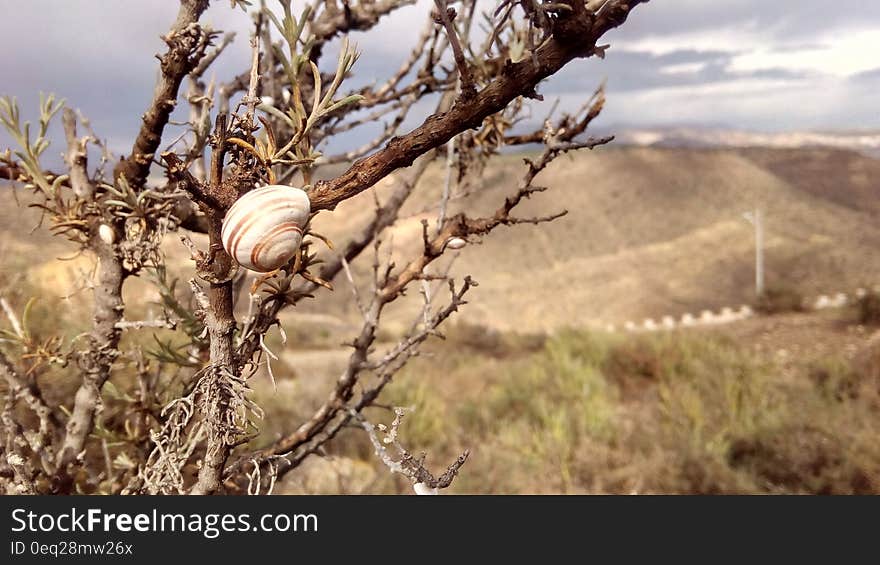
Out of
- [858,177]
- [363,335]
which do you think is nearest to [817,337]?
[363,335]

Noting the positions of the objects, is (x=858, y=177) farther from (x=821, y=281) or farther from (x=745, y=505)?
(x=745, y=505)

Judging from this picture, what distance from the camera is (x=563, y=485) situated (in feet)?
16.3

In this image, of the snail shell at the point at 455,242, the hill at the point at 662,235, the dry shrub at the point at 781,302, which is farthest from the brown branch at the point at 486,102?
the hill at the point at 662,235

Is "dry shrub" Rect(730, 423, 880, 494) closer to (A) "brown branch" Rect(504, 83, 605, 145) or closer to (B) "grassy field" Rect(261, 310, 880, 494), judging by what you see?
(B) "grassy field" Rect(261, 310, 880, 494)

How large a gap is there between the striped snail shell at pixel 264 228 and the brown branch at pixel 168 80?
51 centimetres

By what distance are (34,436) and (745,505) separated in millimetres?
1746

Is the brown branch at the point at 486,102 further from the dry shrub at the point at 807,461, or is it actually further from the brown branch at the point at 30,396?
the dry shrub at the point at 807,461

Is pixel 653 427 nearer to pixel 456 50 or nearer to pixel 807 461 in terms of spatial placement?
pixel 807 461

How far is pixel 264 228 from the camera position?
69cm

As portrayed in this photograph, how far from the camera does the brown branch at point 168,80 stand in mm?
1081

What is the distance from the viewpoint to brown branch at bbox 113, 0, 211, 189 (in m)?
1.08

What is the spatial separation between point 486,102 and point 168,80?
0.63m

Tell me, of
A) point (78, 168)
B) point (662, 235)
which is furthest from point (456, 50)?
point (662, 235)

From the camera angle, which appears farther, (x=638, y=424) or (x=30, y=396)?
(x=638, y=424)
